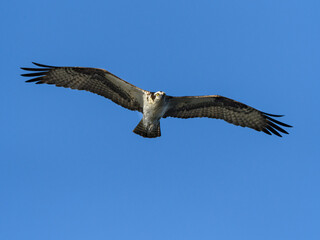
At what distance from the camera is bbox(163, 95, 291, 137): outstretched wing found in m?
11.9

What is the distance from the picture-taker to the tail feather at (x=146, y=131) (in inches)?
455

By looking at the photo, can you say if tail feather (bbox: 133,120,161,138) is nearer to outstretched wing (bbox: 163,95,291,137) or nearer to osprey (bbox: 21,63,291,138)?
osprey (bbox: 21,63,291,138)

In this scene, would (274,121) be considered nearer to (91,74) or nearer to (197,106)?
(197,106)

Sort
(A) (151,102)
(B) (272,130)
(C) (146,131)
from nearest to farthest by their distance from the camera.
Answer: (A) (151,102), (C) (146,131), (B) (272,130)

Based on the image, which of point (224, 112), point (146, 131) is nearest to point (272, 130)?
point (224, 112)

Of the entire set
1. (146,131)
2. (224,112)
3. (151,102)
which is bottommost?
(146,131)

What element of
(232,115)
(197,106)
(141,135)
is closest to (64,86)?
(141,135)

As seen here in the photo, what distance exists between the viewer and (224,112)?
12.2 meters

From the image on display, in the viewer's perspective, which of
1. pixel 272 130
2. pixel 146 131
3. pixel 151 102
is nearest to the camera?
pixel 151 102

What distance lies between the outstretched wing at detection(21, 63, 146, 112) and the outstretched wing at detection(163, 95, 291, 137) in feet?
3.84

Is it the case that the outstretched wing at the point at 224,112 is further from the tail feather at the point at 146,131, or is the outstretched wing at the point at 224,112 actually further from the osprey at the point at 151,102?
the tail feather at the point at 146,131

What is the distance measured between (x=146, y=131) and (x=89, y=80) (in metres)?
2.02

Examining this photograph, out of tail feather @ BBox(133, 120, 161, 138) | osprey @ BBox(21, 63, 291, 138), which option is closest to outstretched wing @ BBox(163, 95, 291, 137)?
osprey @ BBox(21, 63, 291, 138)

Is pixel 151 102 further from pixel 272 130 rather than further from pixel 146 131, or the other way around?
pixel 272 130
